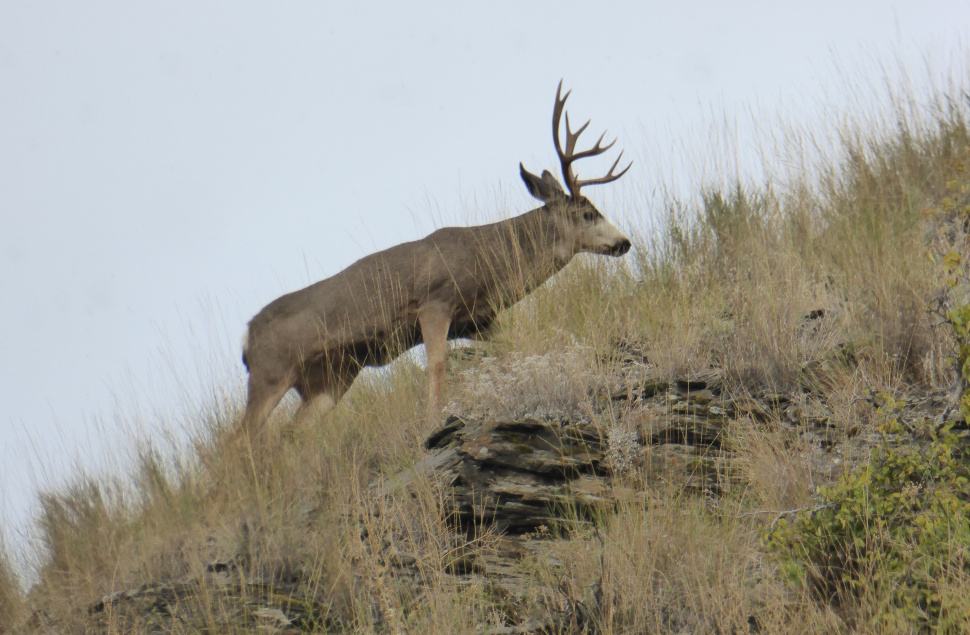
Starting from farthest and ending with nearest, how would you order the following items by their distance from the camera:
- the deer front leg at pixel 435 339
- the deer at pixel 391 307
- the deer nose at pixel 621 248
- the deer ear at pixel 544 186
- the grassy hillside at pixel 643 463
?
1. the deer ear at pixel 544 186
2. the deer nose at pixel 621 248
3. the deer at pixel 391 307
4. the deer front leg at pixel 435 339
5. the grassy hillside at pixel 643 463

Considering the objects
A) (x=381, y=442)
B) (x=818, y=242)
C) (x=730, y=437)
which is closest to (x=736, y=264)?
(x=818, y=242)

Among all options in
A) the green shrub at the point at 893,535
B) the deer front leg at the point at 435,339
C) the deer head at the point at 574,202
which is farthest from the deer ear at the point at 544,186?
the green shrub at the point at 893,535

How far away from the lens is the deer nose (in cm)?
914

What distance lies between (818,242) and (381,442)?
5107 mm

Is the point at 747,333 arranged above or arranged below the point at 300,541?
above

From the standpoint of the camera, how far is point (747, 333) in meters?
7.31

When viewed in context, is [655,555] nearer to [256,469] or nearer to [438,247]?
[256,469]

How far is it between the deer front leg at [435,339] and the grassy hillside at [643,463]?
0.64ft

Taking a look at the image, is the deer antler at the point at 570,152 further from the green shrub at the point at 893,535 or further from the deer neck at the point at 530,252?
the green shrub at the point at 893,535

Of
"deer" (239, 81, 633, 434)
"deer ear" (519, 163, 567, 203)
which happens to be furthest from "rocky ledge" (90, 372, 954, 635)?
"deer ear" (519, 163, 567, 203)

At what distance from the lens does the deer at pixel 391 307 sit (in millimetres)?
8547

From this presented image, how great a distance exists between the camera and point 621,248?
918 cm

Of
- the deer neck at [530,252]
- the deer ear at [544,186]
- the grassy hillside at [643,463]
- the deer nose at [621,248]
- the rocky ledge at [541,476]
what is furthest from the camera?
the deer ear at [544,186]

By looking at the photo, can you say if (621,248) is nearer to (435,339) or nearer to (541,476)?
(435,339)
